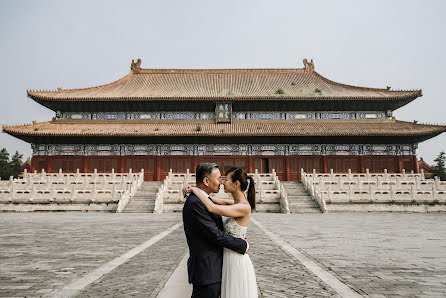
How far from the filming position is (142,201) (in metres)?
19.9

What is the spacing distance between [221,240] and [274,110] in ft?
96.8

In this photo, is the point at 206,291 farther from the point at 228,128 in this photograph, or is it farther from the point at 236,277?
the point at 228,128

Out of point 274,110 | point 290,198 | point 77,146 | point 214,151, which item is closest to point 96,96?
point 77,146

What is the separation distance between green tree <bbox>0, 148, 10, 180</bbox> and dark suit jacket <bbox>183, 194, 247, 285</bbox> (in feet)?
189

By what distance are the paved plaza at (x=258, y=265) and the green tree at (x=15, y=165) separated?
165ft

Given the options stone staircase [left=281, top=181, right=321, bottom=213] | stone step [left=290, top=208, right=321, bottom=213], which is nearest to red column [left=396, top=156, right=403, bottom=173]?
stone staircase [left=281, top=181, right=321, bottom=213]

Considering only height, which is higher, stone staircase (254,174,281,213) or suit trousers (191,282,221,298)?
suit trousers (191,282,221,298)

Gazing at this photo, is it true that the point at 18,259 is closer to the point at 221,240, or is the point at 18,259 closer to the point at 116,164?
the point at 221,240

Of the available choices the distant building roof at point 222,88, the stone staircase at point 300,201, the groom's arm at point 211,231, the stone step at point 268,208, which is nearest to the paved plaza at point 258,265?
the groom's arm at point 211,231

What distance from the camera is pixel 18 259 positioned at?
246 inches

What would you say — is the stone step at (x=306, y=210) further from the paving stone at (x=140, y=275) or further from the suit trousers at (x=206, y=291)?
the suit trousers at (x=206, y=291)

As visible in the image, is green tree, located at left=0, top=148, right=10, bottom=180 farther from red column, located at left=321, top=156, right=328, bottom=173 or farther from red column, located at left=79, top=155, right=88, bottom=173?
red column, located at left=321, top=156, right=328, bottom=173

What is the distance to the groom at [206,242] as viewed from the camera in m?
2.58

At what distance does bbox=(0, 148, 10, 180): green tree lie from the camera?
5094cm
